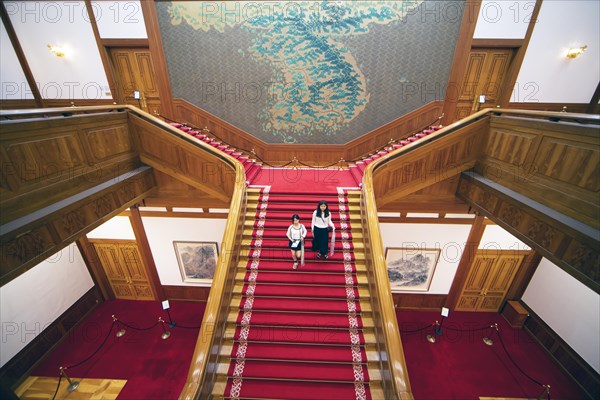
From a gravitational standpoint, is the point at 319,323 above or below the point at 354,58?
below

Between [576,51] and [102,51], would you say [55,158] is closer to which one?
[102,51]

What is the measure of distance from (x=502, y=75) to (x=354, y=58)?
4.30m

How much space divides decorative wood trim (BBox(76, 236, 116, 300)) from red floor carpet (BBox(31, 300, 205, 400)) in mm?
561

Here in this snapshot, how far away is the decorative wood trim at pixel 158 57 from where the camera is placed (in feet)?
23.7

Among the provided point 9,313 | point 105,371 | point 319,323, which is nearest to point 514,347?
point 319,323

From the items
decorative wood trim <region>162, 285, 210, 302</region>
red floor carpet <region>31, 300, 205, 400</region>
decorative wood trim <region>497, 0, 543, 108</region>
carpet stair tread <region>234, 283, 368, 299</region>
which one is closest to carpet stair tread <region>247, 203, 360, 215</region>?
carpet stair tread <region>234, 283, 368, 299</region>

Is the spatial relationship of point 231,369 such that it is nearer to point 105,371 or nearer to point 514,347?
point 105,371

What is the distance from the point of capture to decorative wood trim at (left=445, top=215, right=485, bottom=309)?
285 inches

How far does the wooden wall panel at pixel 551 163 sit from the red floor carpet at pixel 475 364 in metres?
4.65

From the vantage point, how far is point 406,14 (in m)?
7.27

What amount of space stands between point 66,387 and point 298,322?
6009 millimetres

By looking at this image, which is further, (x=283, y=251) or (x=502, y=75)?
(x=502, y=75)

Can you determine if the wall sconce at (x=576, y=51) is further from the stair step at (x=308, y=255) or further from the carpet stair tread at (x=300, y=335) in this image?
the carpet stair tread at (x=300, y=335)

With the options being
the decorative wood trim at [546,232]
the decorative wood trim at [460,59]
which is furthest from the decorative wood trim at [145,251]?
the decorative wood trim at [460,59]
